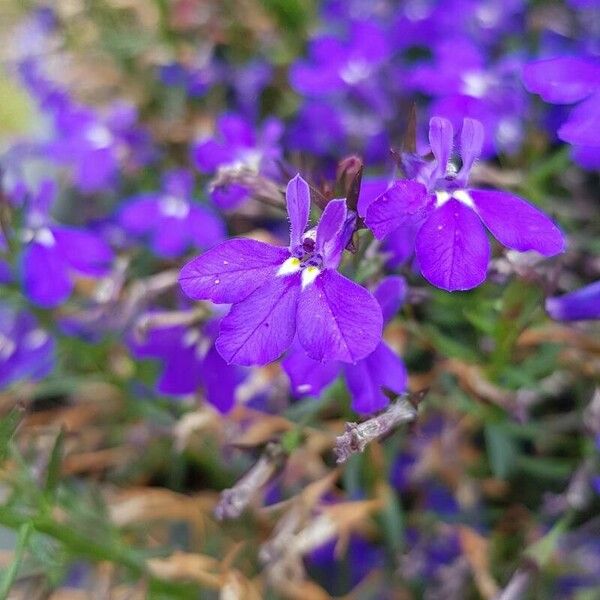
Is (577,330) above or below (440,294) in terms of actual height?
below

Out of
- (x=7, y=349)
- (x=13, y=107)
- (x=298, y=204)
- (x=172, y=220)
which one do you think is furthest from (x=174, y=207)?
(x=13, y=107)

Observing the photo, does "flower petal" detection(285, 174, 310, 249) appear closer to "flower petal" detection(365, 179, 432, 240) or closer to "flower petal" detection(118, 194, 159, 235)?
"flower petal" detection(365, 179, 432, 240)

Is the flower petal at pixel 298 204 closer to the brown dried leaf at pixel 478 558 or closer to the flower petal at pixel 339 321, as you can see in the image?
the flower petal at pixel 339 321

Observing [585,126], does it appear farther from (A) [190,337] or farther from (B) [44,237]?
(B) [44,237]

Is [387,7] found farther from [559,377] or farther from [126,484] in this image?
[126,484]

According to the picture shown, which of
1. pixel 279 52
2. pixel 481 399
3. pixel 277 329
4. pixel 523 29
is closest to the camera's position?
pixel 277 329

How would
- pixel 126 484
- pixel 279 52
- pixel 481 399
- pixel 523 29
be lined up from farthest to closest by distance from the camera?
1. pixel 279 52
2. pixel 523 29
3. pixel 126 484
4. pixel 481 399

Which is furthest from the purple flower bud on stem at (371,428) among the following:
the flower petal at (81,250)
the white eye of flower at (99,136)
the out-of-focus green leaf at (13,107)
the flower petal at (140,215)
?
the out-of-focus green leaf at (13,107)

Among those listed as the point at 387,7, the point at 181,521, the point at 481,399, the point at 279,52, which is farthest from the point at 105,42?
the point at 481,399

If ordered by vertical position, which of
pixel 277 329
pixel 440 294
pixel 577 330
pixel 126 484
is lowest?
pixel 126 484
